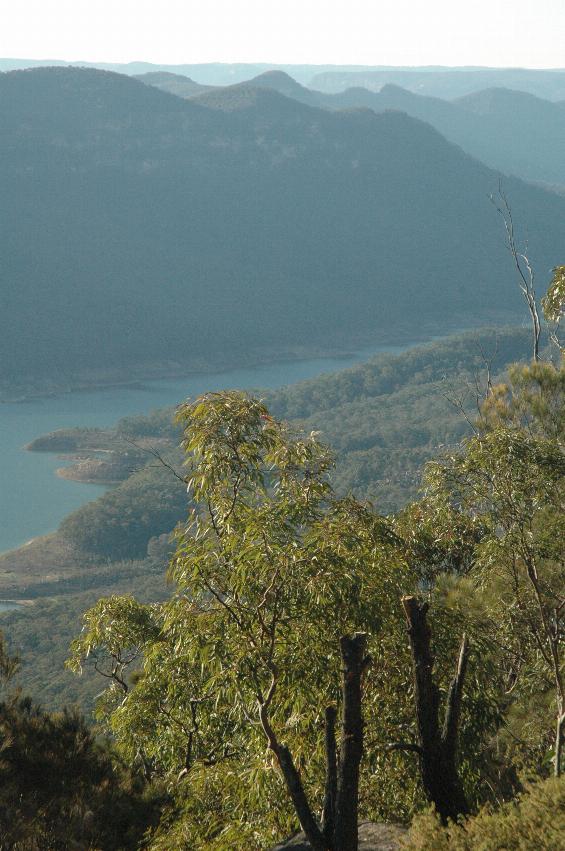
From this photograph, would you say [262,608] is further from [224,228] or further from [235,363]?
[224,228]

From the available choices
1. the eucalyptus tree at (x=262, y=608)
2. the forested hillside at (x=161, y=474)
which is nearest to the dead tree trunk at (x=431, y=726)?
the eucalyptus tree at (x=262, y=608)

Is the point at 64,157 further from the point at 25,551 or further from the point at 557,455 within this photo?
the point at 557,455

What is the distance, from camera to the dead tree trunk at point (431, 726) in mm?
4281

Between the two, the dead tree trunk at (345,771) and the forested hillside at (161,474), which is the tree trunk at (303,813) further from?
the forested hillside at (161,474)

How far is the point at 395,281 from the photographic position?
4914 inches

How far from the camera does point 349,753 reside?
408 cm

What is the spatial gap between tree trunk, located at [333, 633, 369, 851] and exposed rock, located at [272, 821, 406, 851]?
1.59 ft

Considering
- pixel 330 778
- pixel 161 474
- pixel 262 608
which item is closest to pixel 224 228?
pixel 161 474

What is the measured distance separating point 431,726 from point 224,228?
403 ft

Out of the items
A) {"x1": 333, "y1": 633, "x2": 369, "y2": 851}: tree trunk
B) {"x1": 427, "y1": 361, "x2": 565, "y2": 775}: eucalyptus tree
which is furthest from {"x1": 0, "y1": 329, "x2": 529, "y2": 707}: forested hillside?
{"x1": 333, "y1": 633, "x2": 369, "y2": 851}: tree trunk

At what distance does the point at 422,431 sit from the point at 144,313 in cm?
4892

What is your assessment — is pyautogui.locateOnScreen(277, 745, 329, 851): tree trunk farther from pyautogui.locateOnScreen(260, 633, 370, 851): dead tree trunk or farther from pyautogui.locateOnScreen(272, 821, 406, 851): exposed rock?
pyautogui.locateOnScreen(272, 821, 406, 851): exposed rock

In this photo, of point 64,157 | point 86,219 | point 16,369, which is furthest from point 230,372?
point 64,157

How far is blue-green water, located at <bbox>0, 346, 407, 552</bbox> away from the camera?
5988 centimetres
